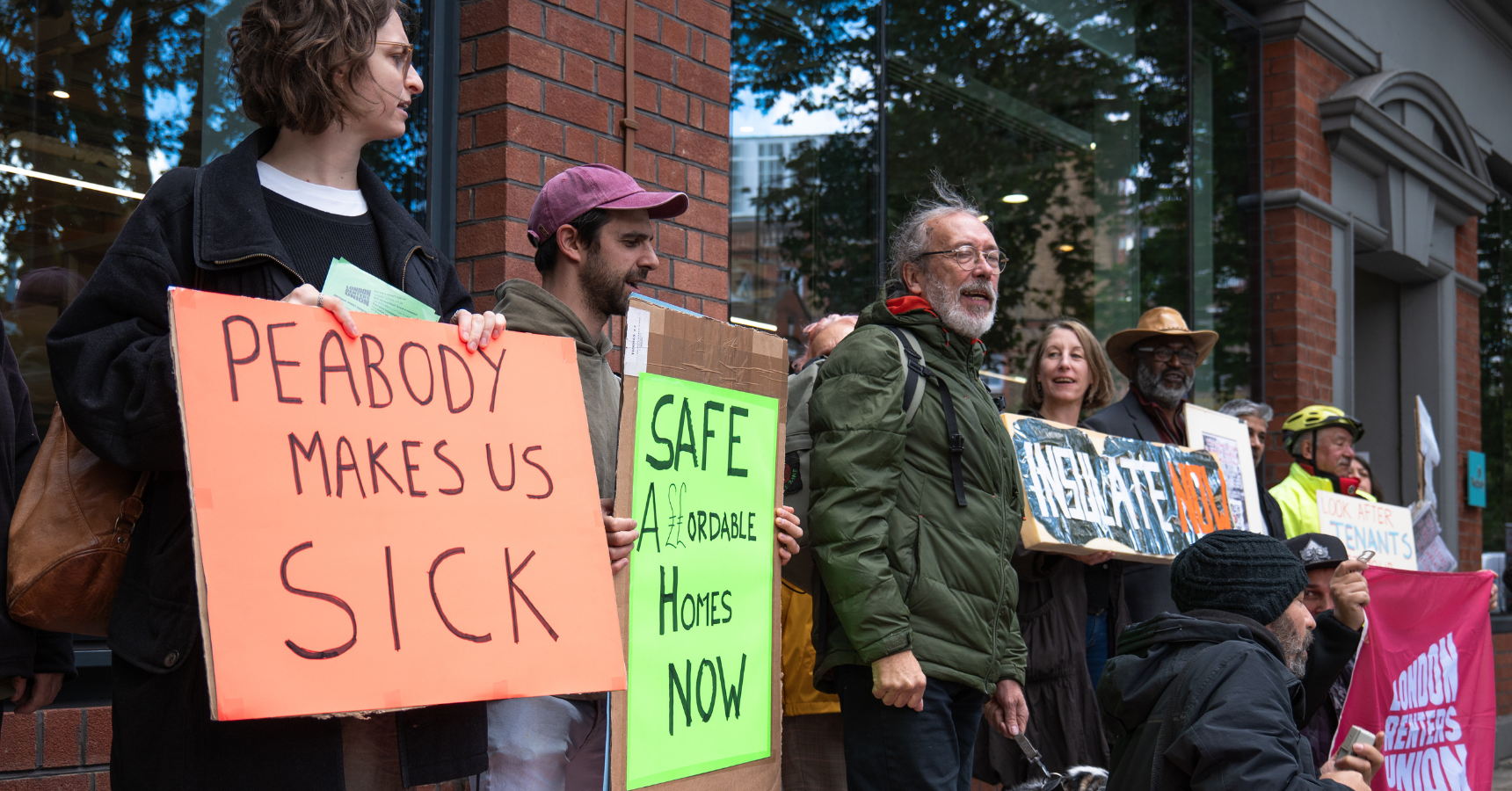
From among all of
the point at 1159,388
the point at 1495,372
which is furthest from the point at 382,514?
the point at 1495,372

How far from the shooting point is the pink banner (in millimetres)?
4383

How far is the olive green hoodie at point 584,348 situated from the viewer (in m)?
2.64

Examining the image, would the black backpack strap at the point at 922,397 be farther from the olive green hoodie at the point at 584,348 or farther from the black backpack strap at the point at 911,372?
the olive green hoodie at the point at 584,348

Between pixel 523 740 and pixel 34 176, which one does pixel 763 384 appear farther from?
pixel 34 176

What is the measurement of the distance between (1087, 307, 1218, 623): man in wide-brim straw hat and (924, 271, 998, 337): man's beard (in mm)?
1508

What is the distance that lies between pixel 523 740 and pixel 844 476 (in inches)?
37.9

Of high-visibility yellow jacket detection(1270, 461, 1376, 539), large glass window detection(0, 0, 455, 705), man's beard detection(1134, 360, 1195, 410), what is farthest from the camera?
high-visibility yellow jacket detection(1270, 461, 1376, 539)

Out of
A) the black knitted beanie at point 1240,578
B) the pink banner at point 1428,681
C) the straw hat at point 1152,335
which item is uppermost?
the straw hat at point 1152,335

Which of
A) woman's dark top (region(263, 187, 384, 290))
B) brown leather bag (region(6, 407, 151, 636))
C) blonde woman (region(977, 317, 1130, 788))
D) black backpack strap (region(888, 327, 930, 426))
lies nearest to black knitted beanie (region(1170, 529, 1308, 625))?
black backpack strap (region(888, 327, 930, 426))

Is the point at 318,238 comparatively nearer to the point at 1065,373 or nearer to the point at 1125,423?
the point at 1065,373

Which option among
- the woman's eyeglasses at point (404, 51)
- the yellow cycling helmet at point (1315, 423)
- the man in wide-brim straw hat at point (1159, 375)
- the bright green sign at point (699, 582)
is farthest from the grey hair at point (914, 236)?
the yellow cycling helmet at point (1315, 423)

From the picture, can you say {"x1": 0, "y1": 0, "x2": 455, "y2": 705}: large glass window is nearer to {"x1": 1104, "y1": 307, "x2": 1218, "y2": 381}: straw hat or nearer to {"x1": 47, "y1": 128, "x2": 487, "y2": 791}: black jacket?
{"x1": 47, "y1": 128, "x2": 487, "y2": 791}: black jacket

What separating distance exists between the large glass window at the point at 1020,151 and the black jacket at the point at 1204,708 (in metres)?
2.87

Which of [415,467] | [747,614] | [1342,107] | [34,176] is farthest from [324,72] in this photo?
[1342,107]
